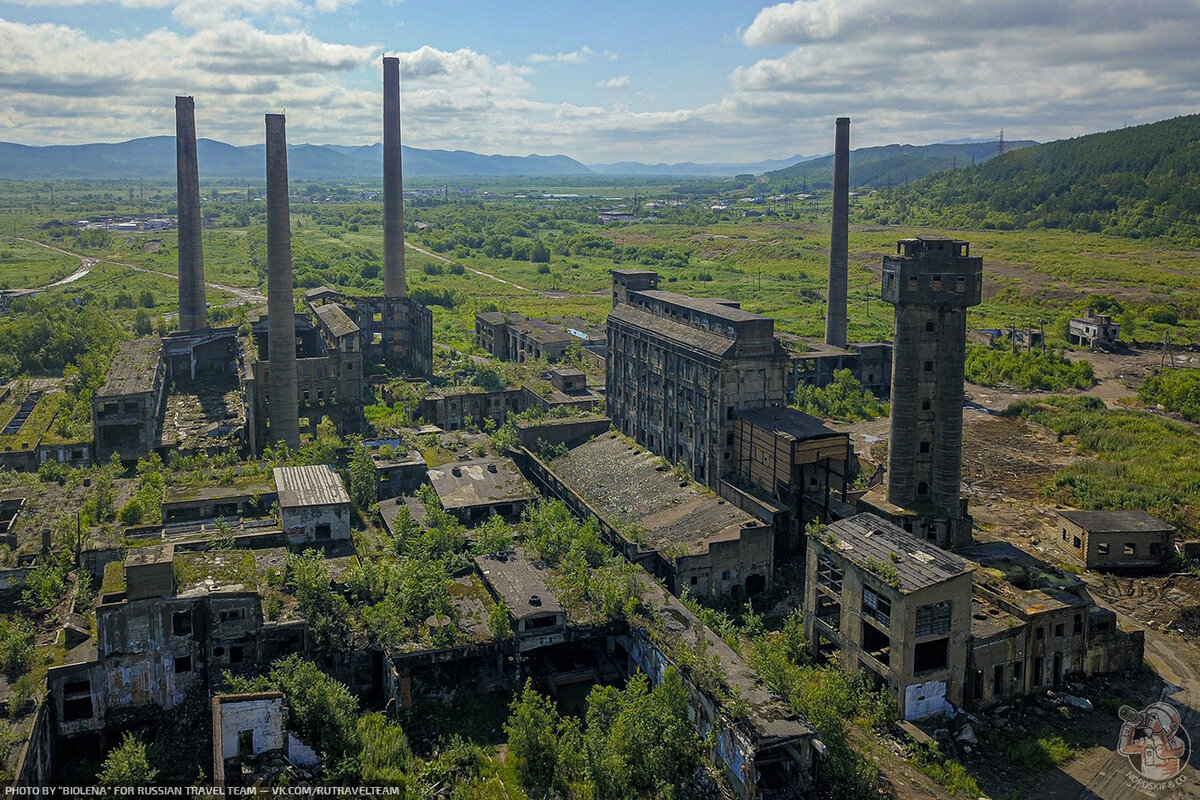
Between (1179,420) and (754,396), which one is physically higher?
(754,396)

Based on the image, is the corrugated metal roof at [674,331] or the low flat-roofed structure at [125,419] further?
the low flat-roofed structure at [125,419]

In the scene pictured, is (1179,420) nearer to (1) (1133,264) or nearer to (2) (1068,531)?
(2) (1068,531)

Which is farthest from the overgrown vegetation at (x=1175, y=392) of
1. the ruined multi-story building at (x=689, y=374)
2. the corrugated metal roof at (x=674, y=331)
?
the corrugated metal roof at (x=674, y=331)

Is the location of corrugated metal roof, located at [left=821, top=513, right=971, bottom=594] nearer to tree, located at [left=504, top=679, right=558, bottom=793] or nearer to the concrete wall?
tree, located at [left=504, top=679, right=558, bottom=793]

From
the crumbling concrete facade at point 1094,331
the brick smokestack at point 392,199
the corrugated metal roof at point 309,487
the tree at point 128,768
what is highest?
the brick smokestack at point 392,199

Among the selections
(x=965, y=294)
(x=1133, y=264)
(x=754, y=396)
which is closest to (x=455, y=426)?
(x=754, y=396)

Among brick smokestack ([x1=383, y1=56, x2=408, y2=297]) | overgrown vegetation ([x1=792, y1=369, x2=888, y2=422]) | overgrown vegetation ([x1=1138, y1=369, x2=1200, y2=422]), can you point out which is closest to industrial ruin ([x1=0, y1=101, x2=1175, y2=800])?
overgrown vegetation ([x1=792, y1=369, x2=888, y2=422])

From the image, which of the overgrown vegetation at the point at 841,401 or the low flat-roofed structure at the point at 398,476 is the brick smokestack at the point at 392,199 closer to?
the overgrown vegetation at the point at 841,401
